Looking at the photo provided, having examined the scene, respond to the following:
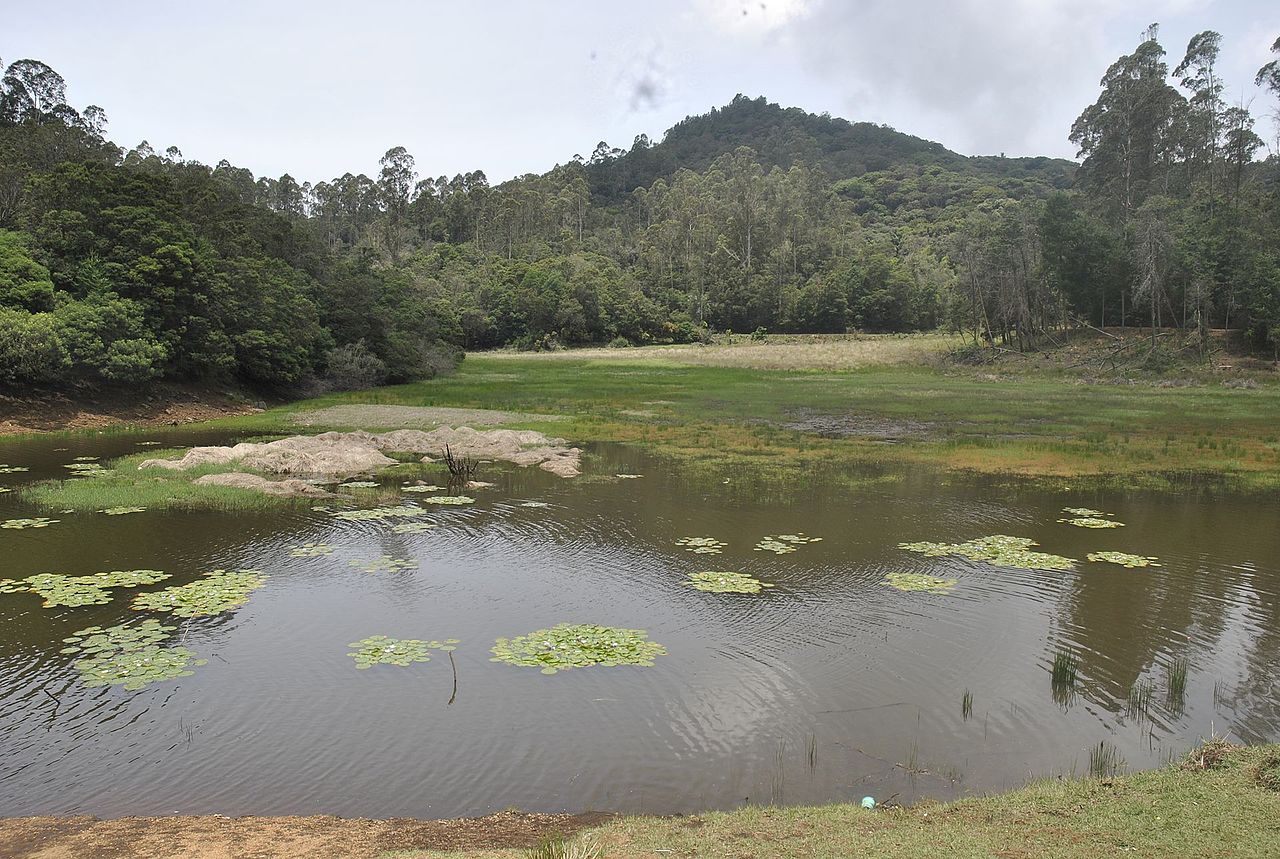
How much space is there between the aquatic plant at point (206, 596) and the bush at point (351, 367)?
3725cm

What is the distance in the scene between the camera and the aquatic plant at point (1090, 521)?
17578 mm

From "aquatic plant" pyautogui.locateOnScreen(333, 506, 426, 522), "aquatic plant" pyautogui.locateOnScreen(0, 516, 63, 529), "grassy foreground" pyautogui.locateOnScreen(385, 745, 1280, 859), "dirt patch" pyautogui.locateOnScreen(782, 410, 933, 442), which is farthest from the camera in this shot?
"dirt patch" pyautogui.locateOnScreen(782, 410, 933, 442)

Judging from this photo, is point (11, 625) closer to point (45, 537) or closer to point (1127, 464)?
point (45, 537)

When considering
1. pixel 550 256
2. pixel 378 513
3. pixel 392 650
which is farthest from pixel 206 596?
pixel 550 256

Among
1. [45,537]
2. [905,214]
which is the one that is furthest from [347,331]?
[905,214]

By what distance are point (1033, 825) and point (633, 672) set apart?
5.18 metres

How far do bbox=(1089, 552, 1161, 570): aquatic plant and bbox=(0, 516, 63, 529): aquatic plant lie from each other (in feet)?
66.8

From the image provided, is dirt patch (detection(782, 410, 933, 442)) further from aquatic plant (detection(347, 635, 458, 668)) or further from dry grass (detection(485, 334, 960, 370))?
dry grass (detection(485, 334, 960, 370))

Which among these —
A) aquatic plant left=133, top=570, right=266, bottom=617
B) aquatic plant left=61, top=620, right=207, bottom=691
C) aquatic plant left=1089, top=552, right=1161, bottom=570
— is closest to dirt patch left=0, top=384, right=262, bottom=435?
aquatic plant left=133, top=570, right=266, bottom=617

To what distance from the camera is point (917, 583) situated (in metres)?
13.9

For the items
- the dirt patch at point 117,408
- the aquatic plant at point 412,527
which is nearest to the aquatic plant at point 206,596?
the aquatic plant at point 412,527

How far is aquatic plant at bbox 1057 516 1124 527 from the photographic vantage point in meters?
17.6

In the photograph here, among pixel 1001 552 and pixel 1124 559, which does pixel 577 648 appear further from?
pixel 1124 559

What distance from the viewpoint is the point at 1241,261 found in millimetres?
51844
